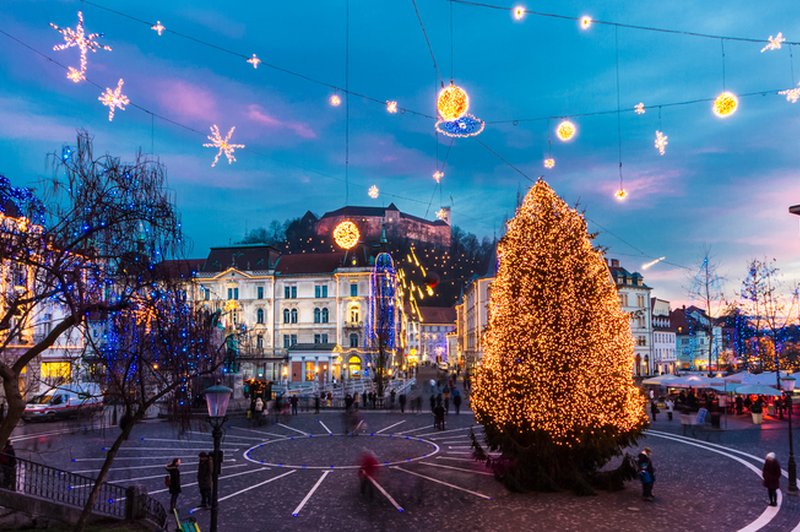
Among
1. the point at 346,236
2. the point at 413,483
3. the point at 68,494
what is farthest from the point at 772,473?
the point at 346,236

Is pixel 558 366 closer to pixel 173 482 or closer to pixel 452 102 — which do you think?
pixel 452 102

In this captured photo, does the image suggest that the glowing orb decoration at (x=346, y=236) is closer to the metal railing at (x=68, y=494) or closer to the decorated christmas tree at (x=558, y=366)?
the decorated christmas tree at (x=558, y=366)

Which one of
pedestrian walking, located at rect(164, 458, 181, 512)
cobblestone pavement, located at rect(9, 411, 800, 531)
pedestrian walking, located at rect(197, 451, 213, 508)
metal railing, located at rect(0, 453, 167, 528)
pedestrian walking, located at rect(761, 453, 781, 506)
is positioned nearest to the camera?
metal railing, located at rect(0, 453, 167, 528)

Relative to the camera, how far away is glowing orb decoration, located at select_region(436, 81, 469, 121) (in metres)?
16.4

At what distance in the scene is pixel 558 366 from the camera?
55.0ft

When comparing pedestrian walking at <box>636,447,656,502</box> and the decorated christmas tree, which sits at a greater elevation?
the decorated christmas tree

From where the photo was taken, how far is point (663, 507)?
1524cm

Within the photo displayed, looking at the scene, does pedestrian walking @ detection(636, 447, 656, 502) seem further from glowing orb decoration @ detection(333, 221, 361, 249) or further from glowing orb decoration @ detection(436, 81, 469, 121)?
glowing orb decoration @ detection(333, 221, 361, 249)

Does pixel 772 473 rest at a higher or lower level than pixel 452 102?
lower

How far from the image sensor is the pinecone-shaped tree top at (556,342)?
16562 mm

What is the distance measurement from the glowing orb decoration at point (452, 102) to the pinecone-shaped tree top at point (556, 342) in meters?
3.69

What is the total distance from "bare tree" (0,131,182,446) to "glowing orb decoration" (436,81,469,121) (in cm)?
807

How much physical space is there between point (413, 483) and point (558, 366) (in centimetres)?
571

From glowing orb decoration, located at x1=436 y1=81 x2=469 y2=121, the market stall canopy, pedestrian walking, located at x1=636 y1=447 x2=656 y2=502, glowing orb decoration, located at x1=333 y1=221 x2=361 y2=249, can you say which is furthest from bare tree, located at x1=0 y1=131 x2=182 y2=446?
the market stall canopy
